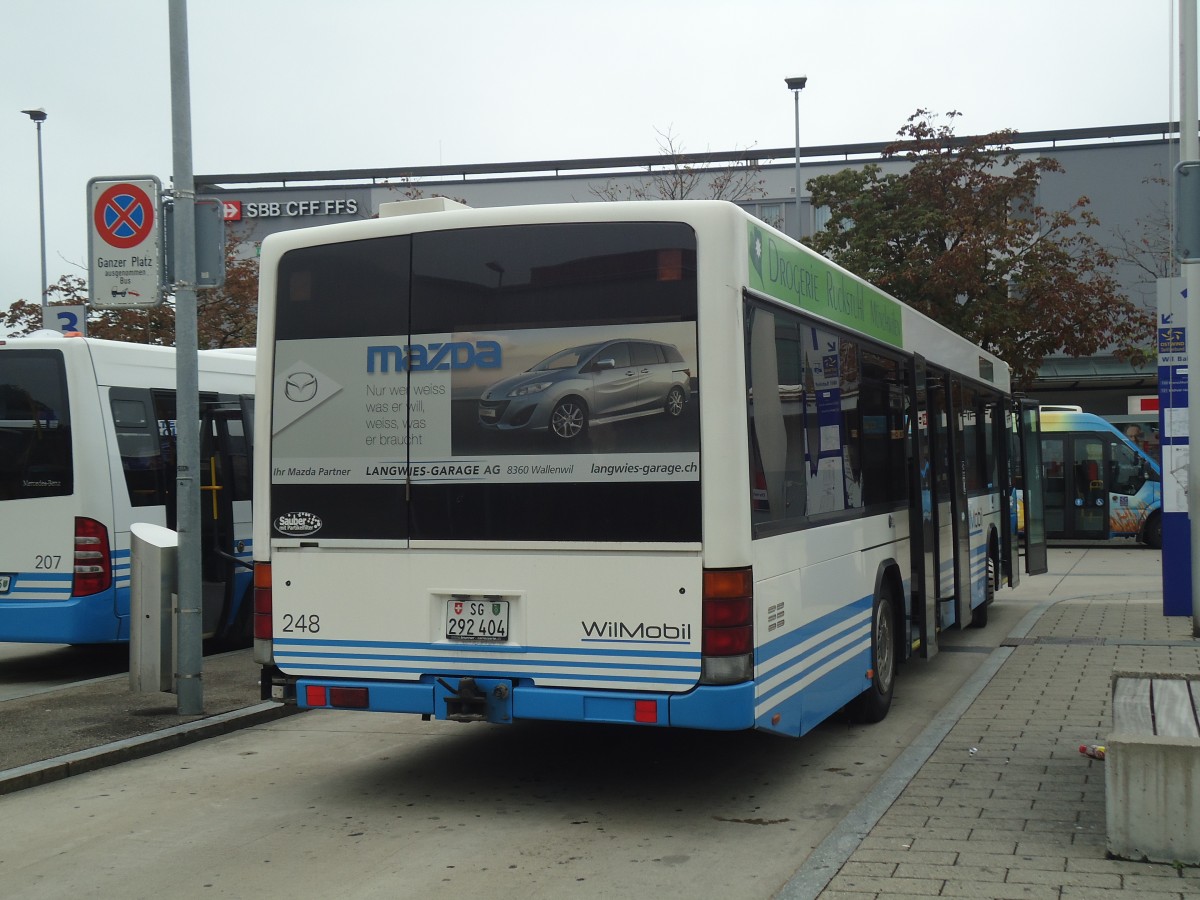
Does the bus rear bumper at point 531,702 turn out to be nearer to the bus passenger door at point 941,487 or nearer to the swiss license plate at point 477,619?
the swiss license plate at point 477,619

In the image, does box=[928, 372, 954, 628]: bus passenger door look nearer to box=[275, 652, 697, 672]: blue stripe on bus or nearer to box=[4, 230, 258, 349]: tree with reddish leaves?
box=[275, 652, 697, 672]: blue stripe on bus

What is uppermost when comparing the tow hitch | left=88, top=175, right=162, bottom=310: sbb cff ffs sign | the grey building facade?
the grey building facade

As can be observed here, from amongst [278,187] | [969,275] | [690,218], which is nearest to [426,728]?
[690,218]

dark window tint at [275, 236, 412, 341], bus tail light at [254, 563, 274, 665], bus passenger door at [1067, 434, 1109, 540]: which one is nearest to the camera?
dark window tint at [275, 236, 412, 341]

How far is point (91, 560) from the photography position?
10828mm

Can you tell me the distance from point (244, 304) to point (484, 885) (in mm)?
25600

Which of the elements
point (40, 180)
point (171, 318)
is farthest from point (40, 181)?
point (171, 318)

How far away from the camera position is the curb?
24.1 ft

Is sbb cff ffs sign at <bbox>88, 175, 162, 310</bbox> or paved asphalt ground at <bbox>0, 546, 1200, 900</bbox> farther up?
sbb cff ffs sign at <bbox>88, 175, 162, 310</bbox>

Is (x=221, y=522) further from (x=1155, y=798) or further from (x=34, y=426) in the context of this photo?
(x=1155, y=798)

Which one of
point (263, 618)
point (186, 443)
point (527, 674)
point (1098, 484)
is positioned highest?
point (186, 443)

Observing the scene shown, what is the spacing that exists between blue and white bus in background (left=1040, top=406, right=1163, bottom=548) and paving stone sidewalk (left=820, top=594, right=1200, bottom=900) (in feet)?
56.2

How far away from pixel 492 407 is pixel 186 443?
11.0 feet


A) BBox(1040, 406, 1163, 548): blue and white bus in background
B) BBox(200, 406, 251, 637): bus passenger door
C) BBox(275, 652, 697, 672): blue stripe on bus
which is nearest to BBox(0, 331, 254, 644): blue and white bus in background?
BBox(200, 406, 251, 637): bus passenger door
